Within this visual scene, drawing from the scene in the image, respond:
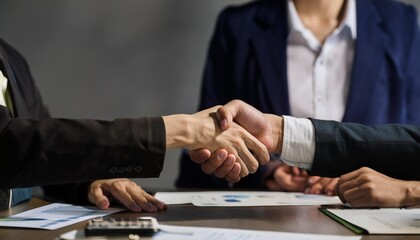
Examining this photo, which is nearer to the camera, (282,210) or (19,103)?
(282,210)

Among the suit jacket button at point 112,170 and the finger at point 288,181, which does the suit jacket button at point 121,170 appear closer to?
the suit jacket button at point 112,170

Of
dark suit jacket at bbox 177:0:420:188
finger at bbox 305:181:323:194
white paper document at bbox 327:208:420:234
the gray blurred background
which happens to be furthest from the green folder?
the gray blurred background

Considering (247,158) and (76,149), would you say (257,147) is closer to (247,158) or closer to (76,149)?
(247,158)

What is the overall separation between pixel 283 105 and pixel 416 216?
0.96 m

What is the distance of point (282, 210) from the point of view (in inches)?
49.3

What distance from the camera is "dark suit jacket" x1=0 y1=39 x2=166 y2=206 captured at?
109 centimetres

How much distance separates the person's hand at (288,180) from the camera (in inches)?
66.7

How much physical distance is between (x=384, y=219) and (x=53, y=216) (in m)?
0.59

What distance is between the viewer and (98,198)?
1299 millimetres

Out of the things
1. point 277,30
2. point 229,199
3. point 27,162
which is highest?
point 277,30

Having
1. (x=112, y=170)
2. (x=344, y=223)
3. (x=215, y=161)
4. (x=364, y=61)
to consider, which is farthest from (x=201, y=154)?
(x=364, y=61)

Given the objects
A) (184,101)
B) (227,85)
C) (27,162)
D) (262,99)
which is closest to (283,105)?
(262,99)

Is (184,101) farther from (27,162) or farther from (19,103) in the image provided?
(27,162)

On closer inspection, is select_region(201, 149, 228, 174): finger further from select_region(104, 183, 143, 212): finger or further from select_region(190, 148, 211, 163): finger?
select_region(104, 183, 143, 212): finger
